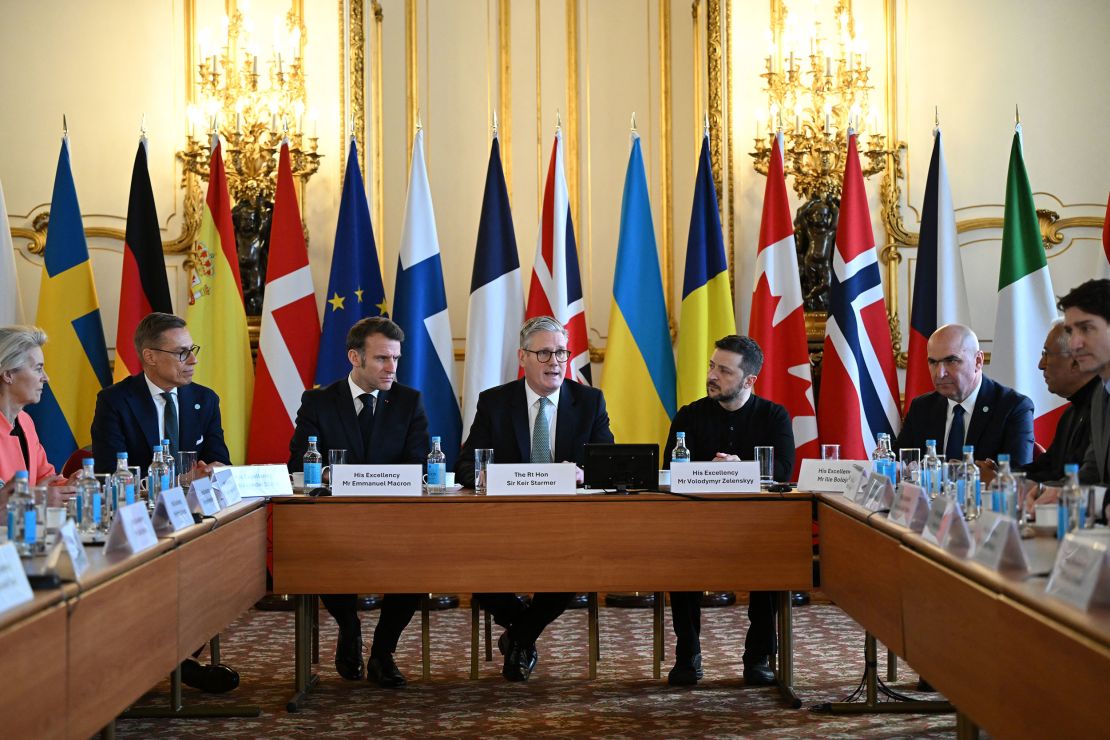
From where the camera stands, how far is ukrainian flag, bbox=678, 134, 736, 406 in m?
5.92

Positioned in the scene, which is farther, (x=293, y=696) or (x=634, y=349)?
(x=634, y=349)

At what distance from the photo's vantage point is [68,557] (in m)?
2.33

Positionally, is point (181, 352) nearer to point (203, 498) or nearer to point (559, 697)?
point (203, 498)

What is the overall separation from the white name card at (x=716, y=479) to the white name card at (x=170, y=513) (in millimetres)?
1594

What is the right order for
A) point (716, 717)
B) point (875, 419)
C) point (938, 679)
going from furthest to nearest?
1. point (875, 419)
2. point (716, 717)
3. point (938, 679)

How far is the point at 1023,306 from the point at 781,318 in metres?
1.18

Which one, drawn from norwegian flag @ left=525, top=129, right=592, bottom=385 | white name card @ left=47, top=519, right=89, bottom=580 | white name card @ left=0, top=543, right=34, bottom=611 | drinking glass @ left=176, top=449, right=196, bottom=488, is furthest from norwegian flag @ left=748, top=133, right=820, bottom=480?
white name card @ left=0, top=543, right=34, bottom=611

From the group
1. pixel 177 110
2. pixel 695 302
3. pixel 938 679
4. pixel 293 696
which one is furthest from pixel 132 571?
pixel 177 110

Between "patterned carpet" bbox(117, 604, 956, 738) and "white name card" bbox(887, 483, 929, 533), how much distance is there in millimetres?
867

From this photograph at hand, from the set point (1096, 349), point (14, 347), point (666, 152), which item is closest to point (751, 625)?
point (1096, 349)

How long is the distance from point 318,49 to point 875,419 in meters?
3.52

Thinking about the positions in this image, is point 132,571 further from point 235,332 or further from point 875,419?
point 875,419

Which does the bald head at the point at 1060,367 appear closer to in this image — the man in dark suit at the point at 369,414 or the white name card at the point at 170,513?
the man in dark suit at the point at 369,414

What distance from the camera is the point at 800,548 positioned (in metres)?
3.84
